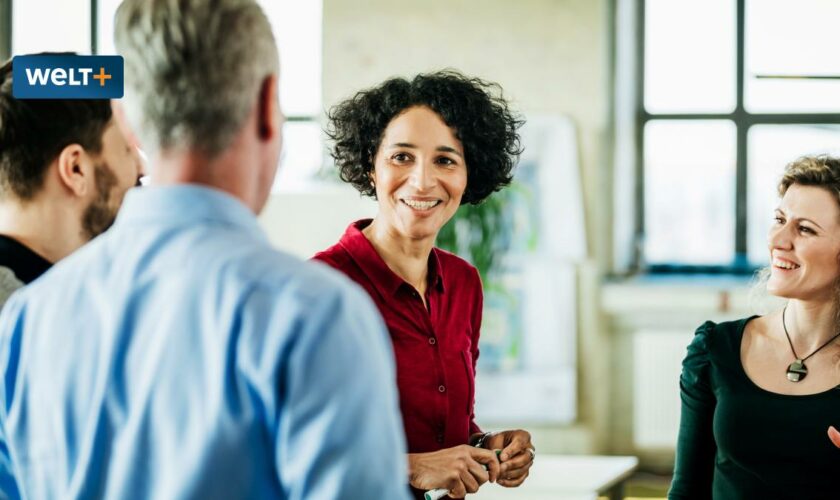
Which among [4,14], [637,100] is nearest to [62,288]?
[637,100]

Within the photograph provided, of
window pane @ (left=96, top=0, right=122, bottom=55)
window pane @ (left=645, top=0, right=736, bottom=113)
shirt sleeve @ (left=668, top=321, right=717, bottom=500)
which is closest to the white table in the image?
shirt sleeve @ (left=668, top=321, right=717, bottom=500)

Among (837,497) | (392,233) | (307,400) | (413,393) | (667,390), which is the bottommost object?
(667,390)

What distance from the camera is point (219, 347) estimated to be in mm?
781

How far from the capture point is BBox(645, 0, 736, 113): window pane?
18.6ft

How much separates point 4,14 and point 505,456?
5.28 meters

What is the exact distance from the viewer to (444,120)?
1.97 meters

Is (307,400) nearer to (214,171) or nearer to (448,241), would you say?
(214,171)

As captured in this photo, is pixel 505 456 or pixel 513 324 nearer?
pixel 505 456

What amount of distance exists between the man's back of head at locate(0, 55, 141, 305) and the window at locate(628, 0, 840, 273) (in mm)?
4378

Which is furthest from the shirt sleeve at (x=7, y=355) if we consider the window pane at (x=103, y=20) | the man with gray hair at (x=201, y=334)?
the window pane at (x=103, y=20)

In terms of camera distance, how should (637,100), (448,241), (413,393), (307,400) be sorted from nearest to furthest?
1. (307,400)
2. (413,393)
3. (448,241)
4. (637,100)

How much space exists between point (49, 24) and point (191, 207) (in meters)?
5.80

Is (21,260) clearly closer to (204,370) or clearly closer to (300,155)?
(204,370)

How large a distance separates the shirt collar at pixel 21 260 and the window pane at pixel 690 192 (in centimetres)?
455
